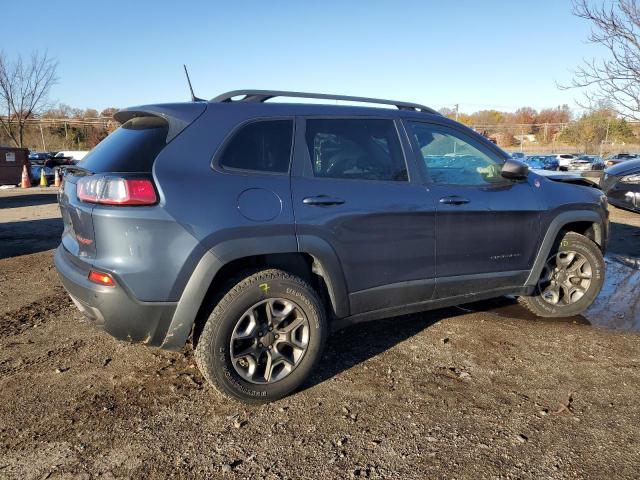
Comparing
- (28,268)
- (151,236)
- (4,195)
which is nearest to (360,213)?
(151,236)

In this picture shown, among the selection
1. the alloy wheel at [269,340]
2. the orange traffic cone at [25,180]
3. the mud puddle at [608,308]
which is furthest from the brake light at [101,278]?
the orange traffic cone at [25,180]

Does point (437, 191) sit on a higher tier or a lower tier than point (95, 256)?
higher

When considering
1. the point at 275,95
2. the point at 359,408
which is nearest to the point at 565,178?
the point at 275,95

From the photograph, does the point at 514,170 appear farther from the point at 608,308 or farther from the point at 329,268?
the point at 608,308

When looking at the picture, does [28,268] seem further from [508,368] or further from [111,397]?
[508,368]

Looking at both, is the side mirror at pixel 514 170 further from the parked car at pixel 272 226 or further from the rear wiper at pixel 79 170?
the rear wiper at pixel 79 170

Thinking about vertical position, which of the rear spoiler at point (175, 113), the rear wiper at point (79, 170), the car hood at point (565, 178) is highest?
the rear spoiler at point (175, 113)

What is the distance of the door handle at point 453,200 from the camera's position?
3.49 m

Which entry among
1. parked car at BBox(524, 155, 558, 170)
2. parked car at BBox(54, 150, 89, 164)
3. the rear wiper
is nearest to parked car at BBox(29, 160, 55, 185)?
parked car at BBox(54, 150, 89, 164)

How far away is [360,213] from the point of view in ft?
10.2

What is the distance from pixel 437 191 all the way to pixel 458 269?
619mm

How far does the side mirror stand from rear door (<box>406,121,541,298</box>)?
9 cm

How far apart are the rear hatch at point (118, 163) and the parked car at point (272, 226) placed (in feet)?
0.04

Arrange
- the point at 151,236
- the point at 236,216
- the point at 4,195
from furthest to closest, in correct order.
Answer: the point at 4,195 < the point at 236,216 < the point at 151,236
